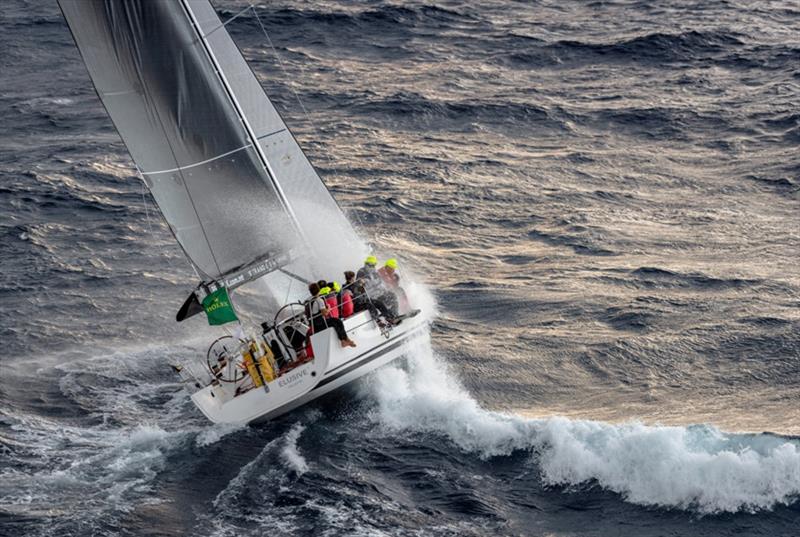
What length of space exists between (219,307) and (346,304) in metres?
2.14

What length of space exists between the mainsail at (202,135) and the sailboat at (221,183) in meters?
0.02

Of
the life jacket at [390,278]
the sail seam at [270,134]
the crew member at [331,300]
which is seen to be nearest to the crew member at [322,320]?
the crew member at [331,300]

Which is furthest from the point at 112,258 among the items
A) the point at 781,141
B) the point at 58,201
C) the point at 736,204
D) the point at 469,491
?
the point at 781,141

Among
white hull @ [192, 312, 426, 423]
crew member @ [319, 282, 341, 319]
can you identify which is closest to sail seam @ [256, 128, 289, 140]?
crew member @ [319, 282, 341, 319]

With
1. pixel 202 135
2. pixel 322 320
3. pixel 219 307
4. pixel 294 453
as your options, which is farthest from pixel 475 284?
pixel 294 453

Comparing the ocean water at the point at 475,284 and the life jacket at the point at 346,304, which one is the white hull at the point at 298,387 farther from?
the ocean water at the point at 475,284

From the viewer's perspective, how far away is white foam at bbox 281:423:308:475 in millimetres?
17000

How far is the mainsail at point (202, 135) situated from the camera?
60.8 feet

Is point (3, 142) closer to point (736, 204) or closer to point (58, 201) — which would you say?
point (58, 201)

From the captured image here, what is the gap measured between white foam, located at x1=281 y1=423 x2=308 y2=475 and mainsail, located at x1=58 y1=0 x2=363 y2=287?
296cm

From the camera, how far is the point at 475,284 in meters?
23.9

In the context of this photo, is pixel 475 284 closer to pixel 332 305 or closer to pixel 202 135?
pixel 332 305

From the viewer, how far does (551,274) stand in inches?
941

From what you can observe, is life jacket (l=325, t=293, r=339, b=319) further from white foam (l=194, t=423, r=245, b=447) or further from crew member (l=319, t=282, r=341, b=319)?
white foam (l=194, t=423, r=245, b=447)
